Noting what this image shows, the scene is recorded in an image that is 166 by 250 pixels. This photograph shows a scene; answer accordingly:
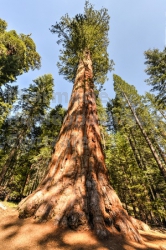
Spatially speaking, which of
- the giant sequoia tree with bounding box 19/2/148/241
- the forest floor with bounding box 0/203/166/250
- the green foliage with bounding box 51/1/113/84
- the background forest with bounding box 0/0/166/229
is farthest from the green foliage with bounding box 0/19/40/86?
the forest floor with bounding box 0/203/166/250

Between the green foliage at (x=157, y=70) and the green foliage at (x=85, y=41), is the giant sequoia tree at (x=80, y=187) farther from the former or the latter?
the green foliage at (x=157, y=70)

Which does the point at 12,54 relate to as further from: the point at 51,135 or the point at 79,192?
the point at 79,192

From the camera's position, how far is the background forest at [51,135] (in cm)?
1155

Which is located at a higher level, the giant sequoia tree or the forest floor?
the giant sequoia tree

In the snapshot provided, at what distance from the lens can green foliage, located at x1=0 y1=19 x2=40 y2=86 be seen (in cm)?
1231

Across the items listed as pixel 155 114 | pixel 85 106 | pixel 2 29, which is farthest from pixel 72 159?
pixel 155 114

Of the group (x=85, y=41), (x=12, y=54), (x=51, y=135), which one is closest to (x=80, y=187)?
(x=85, y=41)

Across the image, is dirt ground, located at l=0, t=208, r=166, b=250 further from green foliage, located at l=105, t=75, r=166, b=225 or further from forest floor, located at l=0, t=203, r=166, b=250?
green foliage, located at l=105, t=75, r=166, b=225

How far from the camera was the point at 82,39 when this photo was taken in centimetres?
824

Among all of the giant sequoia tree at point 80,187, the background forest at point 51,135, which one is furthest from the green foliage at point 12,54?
the giant sequoia tree at point 80,187

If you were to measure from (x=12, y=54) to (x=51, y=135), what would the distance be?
357 inches

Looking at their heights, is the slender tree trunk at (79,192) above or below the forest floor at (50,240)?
above

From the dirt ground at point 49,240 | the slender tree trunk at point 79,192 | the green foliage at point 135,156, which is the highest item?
the green foliage at point 135,156

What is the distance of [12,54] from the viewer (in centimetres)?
1424
